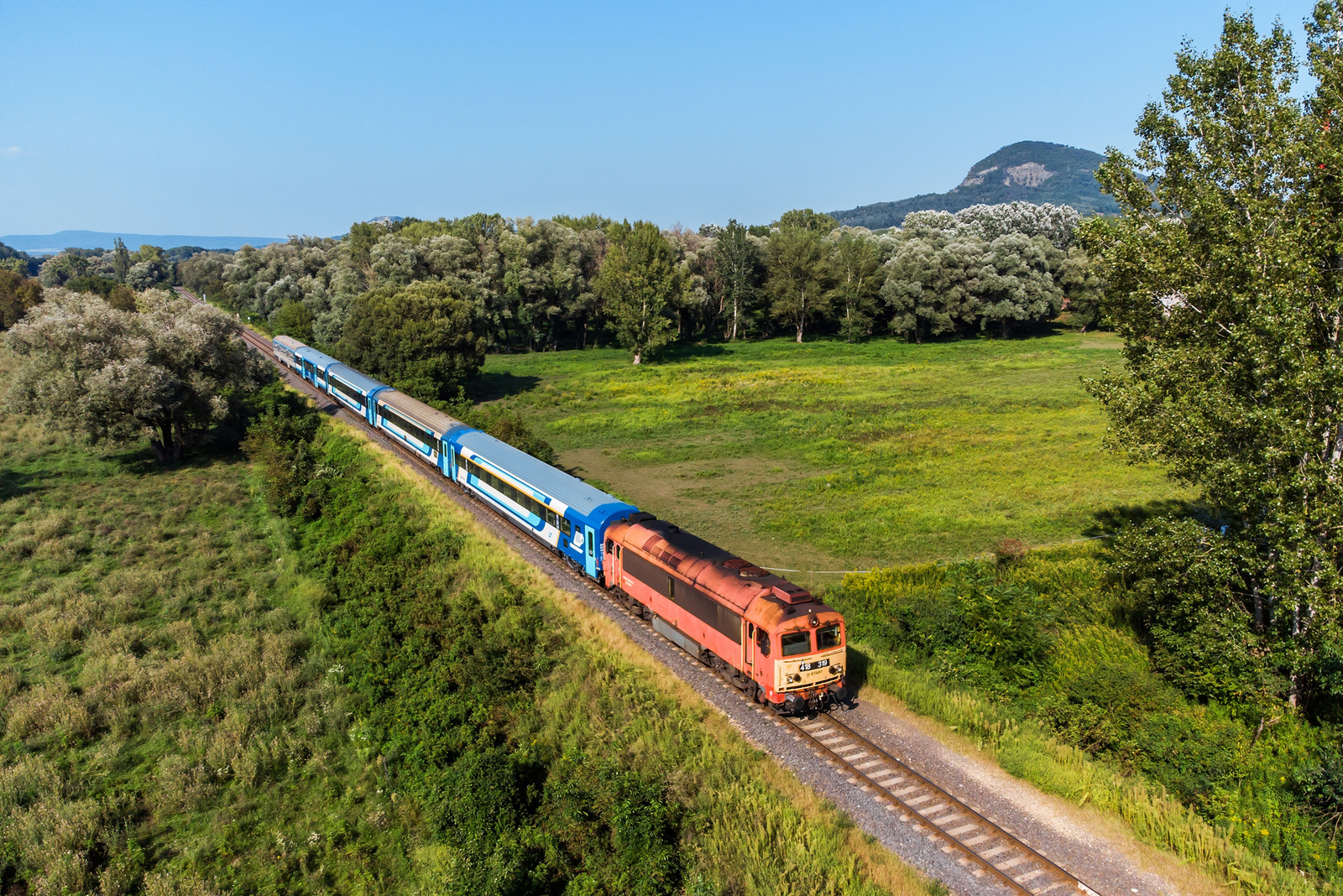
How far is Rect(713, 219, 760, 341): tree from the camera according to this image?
101 metres

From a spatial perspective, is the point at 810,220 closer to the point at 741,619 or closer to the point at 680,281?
the point at 680,281

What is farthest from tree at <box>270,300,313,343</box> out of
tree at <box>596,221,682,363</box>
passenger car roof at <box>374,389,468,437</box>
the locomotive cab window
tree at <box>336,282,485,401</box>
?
the locomotive cab window

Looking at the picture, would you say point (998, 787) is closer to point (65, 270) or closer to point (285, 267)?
point (285, 267)

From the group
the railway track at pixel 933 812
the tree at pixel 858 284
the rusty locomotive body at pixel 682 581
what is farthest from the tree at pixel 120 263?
the railway track at pixel 933 812

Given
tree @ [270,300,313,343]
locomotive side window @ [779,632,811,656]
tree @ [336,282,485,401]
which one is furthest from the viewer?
tree @ [270,300,313,343]

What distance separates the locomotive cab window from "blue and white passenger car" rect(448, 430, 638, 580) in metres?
9.55

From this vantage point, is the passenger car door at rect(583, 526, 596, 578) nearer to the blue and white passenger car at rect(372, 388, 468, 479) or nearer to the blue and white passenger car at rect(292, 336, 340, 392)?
the blue and white passenger car at rect(372, 388, 468, 479)

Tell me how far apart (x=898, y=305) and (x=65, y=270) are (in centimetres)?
18167

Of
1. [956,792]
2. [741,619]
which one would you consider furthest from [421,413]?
[956,792]

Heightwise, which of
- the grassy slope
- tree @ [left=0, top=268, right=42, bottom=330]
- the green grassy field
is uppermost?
tree @ [left=0, top=268, right=42, bottom=330]

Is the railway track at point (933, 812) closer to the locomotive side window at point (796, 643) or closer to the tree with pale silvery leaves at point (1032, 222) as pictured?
the locomotive side window at point (796, 643)

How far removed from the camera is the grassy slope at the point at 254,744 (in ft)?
52.9

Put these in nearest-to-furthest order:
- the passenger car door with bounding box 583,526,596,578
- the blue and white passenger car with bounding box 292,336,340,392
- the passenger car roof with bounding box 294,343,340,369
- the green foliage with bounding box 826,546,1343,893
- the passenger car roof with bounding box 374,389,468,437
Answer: the green foliage with bounding box 826,546,1343,893
the passenger car door with bounding box 583,526,596,578
the passenger car roof with bounding box 374,389,468,437
the passenger car roof with bounding box 294,343,340,369
the blue and white passenger car with bounding box 292,336,340,392

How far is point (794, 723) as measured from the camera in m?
19.3
